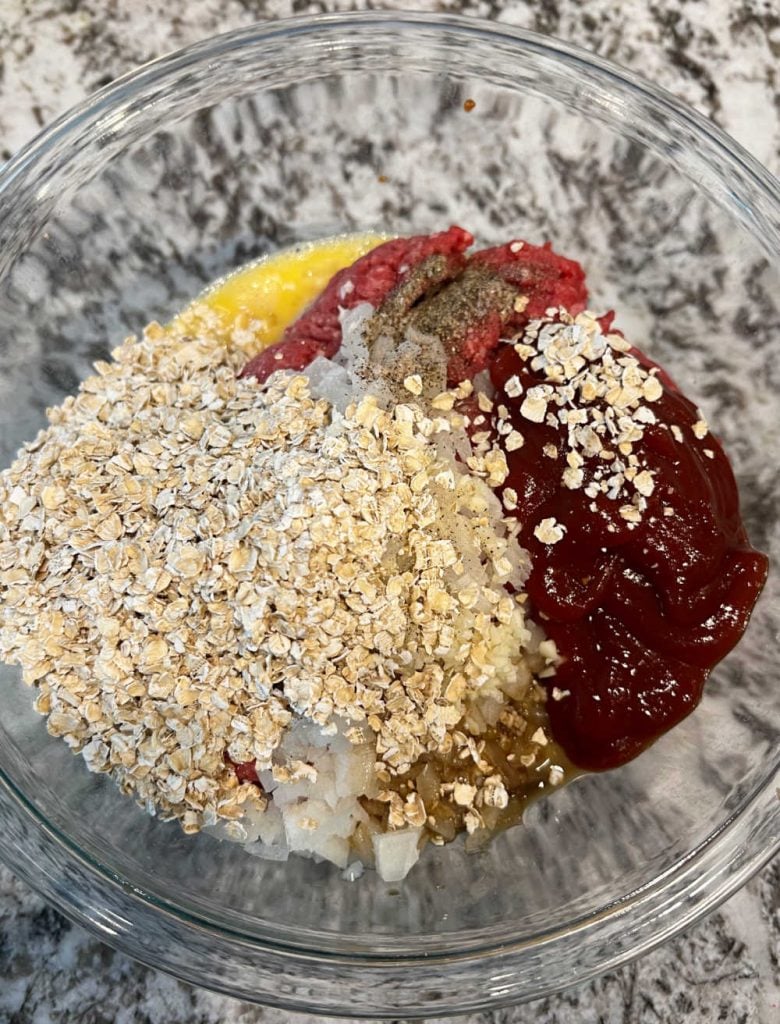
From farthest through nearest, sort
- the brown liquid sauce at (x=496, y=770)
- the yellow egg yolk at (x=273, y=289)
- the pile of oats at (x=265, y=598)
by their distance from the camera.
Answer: the yellow egg yolk at (x=273, y=289)
the brown liquid sauce at (x=496, y=770)
the pile of oats at (x=265, y=598)

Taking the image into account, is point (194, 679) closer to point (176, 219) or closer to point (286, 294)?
point (286, 294)

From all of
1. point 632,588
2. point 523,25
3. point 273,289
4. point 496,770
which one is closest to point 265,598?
point 496,770

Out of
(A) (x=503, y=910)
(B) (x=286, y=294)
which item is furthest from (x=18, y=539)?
(A) (x=503, y=910)

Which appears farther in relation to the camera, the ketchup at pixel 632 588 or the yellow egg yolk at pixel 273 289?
the yellow egg yolk at pixel 273 289

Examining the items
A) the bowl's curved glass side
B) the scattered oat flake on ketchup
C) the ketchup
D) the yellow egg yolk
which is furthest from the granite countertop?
the bowl's curved glass side

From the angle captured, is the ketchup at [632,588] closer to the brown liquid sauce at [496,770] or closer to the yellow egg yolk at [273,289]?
the brown liquid sauce at [496,770]

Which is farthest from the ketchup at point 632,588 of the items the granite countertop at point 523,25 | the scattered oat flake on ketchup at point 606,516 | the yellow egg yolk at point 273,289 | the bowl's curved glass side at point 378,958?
the granite countertop at point 523,25

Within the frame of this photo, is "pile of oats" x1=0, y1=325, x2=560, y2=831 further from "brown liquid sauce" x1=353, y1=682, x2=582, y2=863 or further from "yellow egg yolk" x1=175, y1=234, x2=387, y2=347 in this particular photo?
"yellow egg yolk" x1=175, y1=234, x2=387, y2=347
